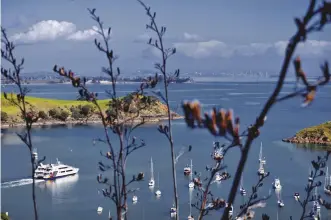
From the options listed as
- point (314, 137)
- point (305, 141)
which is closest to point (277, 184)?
point (305, 141)

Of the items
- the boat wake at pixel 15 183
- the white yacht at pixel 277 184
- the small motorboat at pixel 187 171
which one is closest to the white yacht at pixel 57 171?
the boat wake at pixel 15 183

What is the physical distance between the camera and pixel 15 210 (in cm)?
1955

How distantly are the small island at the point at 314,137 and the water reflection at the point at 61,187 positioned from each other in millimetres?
17710

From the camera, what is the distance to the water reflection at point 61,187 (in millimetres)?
21297

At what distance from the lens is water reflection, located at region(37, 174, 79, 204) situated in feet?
69.9

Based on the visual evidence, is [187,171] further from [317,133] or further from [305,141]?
[317,133]

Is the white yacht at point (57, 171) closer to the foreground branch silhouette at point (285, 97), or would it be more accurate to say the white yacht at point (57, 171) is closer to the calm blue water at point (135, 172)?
Result: the calm blue water at point (135, 172)

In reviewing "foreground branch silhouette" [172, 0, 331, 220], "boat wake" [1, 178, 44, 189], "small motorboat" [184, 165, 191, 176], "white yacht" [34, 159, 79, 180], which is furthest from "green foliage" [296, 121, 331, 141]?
"foreground branch silhouette" [172, 0, 331, 220]

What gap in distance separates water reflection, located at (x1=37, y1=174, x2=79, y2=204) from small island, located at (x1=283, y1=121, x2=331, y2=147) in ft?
58.1

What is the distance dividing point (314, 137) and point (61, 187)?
21121mm

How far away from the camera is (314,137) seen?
125ft

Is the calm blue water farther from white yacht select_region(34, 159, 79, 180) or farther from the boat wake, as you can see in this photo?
white yacht select_region(34, 159, 79, 180)

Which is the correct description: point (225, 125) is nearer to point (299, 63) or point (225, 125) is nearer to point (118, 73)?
point (299, 63)

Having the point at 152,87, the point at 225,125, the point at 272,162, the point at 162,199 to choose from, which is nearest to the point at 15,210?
the point at 162,199
